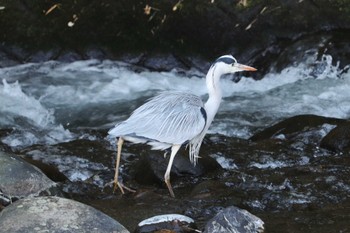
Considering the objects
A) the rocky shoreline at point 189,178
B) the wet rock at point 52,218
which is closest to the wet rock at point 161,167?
the rocky shoreline at point 189,178

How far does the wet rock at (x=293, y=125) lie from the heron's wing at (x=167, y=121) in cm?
158

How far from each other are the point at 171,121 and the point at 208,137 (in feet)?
5.48

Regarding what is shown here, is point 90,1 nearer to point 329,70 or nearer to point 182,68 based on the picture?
point 182,68

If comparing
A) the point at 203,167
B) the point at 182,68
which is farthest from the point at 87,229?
the point at 182,68

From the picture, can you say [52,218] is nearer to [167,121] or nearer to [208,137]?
[167,121]

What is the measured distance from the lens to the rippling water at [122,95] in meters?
7.32

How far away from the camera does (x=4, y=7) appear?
900 cm

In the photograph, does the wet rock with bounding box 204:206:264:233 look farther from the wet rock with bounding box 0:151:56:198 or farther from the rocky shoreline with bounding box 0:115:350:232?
the wet rock with bounding box 0:151:56:198

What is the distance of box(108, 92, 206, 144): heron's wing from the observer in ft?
16.7

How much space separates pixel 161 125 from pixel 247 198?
88 cm

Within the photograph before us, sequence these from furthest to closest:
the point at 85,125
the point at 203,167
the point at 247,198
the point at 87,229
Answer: the point at 85,125, the point at 203,167, the point at 247,198, the point at 87,229

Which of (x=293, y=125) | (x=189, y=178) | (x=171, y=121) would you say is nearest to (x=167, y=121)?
(x=171, y=121)

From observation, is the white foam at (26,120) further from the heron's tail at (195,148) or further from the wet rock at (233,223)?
the wet rock at (233,223)

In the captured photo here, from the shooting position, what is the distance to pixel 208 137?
6824mm
